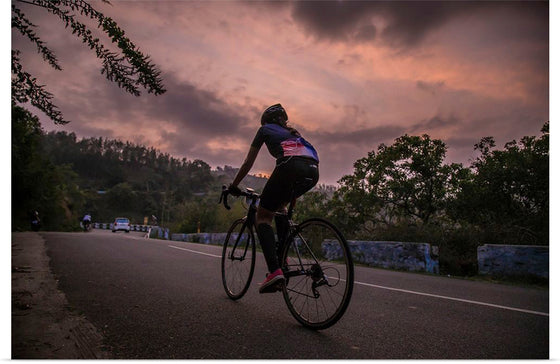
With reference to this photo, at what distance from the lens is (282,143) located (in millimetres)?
2871

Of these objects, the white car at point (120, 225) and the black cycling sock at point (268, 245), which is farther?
the white car at point (120, 225)

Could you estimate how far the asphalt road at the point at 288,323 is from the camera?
2.17 meters

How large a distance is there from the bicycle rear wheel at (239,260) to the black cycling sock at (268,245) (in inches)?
21.7

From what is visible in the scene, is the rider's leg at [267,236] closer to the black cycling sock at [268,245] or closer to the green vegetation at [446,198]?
the black cycling sock at [268,245]

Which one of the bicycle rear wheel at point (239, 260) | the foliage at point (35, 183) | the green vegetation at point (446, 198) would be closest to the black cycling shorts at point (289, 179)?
the bicycle rear wheel at point (239, 260)

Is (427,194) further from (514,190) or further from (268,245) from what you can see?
(268,245)

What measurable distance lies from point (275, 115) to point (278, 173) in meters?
0.60

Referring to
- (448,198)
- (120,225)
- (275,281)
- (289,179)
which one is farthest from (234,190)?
(120,225)

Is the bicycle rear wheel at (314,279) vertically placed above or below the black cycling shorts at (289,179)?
below

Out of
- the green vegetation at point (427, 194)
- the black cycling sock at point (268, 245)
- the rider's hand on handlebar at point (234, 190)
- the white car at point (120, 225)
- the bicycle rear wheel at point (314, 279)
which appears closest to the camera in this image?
the bicycle rear wheel at point (314, 279)

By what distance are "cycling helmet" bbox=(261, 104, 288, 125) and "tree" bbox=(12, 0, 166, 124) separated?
36.7 inches

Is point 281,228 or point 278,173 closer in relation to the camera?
point 278,173

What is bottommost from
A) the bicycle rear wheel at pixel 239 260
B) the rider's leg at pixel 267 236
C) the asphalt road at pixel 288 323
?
the asphalt road at pixel 288 323

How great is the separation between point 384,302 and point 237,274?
167 cm
